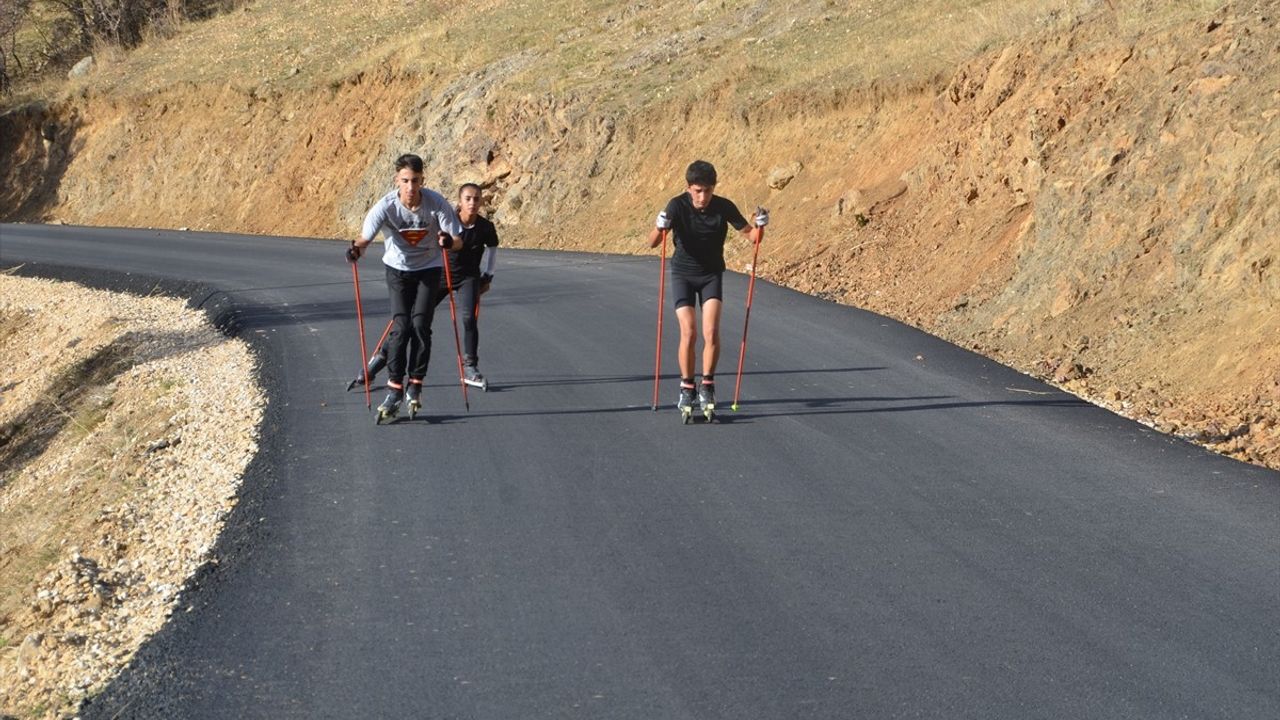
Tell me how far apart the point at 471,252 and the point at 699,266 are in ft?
8.54

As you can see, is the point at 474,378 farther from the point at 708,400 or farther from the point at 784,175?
the point at 784,175

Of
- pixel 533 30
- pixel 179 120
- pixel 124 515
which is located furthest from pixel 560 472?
pixel 179 120

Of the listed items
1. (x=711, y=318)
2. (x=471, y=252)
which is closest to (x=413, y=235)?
(x=471, y=252)

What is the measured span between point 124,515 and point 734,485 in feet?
12.5

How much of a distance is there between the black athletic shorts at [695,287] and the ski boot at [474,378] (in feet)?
7.02

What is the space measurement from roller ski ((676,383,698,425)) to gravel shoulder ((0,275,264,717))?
313cm

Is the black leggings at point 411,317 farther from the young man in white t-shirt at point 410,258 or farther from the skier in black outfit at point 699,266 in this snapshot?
the skier in black outfit at point 699,266

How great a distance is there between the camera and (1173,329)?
12.4 meters

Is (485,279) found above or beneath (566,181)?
above

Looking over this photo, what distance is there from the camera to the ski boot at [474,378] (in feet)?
38.8

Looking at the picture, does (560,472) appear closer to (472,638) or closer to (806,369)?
(472,638)

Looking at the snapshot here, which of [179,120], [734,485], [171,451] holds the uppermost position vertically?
[734,485]

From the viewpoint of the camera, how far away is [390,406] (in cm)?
1047

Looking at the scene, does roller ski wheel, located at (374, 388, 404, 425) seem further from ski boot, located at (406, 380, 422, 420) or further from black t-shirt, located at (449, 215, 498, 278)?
black t-shirt, located at (449, 215, 498, 278)
